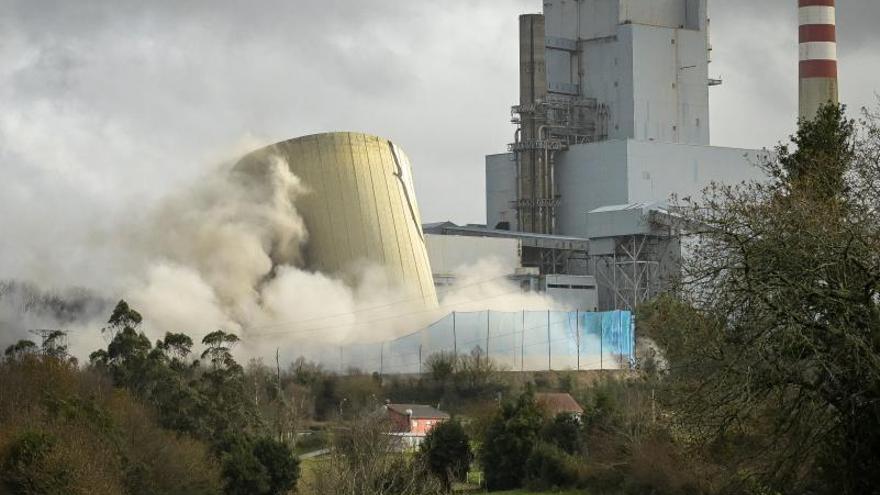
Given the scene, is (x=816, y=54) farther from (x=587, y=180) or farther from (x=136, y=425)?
(x=136, y=425)

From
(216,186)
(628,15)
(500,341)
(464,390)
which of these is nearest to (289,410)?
(464,390)

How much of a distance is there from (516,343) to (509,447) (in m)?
19.4

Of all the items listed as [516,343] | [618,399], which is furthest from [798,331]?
[516,343]

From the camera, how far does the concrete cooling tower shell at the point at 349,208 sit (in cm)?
6656

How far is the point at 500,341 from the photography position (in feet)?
208

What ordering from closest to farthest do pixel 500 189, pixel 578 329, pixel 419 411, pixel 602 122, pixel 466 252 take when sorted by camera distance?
1. pixel 419 411
2. pixel 578 329
3. pixel 466 252
4. pixel 602 122
5. pixel 500 189

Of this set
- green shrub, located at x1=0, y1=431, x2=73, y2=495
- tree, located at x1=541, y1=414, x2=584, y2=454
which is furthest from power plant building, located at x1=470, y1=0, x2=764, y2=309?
green shrub, located at x1=0, y1=431, x2=73, y2=495

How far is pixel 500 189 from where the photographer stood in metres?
80.3

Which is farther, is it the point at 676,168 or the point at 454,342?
the point at 676,168

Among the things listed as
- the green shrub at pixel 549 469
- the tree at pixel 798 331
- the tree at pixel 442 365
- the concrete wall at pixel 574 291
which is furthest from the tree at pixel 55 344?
the tree at pixel 798 331

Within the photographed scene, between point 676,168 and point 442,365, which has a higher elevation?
point 676,168

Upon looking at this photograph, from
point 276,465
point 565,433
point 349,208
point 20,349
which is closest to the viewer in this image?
point 276,465

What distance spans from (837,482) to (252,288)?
2054 inches

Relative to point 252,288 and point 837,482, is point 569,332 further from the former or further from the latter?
point 837,482
